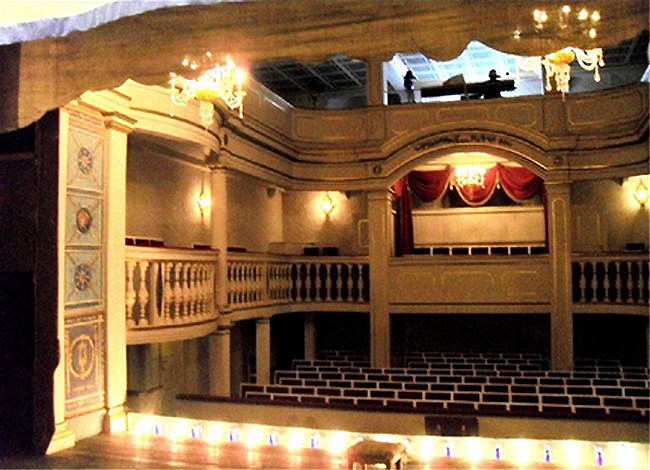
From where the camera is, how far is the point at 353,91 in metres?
18.9

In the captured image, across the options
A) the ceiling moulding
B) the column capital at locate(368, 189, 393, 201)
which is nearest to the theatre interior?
the ceiling moulding

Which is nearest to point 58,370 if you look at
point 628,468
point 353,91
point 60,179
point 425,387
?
point 60,179

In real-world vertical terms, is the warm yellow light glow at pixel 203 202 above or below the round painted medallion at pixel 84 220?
above

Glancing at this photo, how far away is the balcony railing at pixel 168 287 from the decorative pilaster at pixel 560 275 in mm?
6457

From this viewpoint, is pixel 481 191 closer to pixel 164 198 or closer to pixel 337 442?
pixel 164 198

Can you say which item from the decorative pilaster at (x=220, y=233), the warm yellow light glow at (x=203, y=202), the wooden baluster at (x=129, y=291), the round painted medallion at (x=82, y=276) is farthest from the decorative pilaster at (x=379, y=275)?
the round painted medallion at (x=82, y=276)

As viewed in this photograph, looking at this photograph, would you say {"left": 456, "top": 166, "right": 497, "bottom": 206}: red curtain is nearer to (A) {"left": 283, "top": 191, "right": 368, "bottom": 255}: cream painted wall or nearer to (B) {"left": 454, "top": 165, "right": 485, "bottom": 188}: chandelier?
(B) {"left": 454, "top": 165, "right": 485, "bottom": 188}: chandelier

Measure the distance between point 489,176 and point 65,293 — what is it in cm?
1127

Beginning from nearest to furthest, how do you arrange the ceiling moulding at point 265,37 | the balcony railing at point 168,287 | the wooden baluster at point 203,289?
1. the ceiling moulding at point 265,37
2. the balcony railing at point 168,287
3. the wooden baluster at point 203,289

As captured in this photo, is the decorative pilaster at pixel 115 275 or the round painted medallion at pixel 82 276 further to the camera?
the decorative pilaster at pixel 115 275

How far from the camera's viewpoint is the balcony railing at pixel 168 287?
297 inches

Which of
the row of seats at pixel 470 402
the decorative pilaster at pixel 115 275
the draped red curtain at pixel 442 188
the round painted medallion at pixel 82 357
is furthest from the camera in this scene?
the draped red curtain at pixel 442 188

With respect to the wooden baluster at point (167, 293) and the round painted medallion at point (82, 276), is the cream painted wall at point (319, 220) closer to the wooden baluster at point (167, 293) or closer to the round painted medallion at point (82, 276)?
the wooden baluster at point (167, 293)

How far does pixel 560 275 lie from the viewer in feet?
40.4
